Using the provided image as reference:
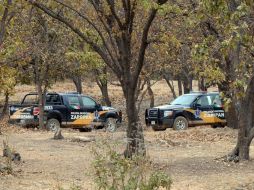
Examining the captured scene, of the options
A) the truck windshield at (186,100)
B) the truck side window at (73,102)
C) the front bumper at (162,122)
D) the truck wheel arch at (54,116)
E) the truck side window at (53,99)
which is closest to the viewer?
the front bumper at (162,122)

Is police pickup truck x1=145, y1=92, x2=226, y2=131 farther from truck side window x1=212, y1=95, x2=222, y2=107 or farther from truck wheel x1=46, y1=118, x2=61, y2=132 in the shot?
truck wheel x1=46, y1=118, x2=61, y2=132

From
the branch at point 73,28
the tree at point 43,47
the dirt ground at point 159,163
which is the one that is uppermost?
the tree at point 43,47

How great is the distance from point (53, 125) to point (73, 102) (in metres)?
1.50

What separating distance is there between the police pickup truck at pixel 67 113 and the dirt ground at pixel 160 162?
3.65m

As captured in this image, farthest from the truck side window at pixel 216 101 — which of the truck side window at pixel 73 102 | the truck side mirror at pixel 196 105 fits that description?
the truck side window at pixel 73 102

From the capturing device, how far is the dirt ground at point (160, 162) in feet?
34.8

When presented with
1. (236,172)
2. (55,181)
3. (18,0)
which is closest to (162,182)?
(55,181)

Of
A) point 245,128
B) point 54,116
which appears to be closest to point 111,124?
point 54,116

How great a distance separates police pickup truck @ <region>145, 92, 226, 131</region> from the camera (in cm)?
2525

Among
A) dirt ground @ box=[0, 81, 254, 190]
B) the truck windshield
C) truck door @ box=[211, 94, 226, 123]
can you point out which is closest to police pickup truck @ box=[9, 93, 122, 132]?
the truck windshield

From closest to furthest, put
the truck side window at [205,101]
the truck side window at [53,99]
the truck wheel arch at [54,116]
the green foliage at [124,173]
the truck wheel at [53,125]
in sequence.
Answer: the green foliage at [124,173], the truck wheel at [53,125], the truck wheel arch at [54,116], the truck side window at [205,101], the truck side window at [53,99]

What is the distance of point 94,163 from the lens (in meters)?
7.02

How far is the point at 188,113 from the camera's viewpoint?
25.6 m

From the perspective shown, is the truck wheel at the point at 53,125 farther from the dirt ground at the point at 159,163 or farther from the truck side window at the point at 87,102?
the dirt ground at the point at 159,163
